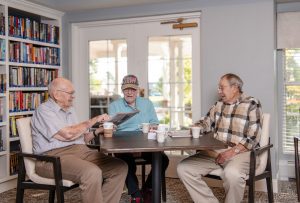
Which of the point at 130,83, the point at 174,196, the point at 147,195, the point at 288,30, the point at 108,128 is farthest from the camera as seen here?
the point at 288,30

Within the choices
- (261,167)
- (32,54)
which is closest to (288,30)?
(261,167)

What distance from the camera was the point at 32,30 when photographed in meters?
4.30

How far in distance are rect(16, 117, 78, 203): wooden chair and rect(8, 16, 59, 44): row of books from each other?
5.24 feet

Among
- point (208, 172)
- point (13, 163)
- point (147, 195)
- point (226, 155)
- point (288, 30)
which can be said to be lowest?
point (147, 195)

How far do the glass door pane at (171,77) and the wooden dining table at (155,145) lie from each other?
1.65 m

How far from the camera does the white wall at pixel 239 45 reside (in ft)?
12.6

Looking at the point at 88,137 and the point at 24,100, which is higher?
the point at 24,100

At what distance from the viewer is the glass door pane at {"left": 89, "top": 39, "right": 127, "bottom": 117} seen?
183 inches

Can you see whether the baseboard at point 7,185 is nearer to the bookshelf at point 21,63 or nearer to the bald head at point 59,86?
the bookshelf at point 21,63

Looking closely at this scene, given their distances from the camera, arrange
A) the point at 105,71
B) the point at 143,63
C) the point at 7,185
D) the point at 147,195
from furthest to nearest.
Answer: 1. the point at 105,71
2. the point at 143,63
3. the point at 7,185
4. the point at 147,195

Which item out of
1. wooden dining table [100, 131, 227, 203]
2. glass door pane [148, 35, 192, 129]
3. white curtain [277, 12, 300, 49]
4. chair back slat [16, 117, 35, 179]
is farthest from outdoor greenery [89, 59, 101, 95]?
white curtain [277, 12, 300, 49]

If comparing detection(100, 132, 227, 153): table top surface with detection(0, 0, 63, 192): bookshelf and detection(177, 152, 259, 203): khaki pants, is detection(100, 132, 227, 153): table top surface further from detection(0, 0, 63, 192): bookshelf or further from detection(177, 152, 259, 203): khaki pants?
detection(0, 0, 63, 192): bookshelf

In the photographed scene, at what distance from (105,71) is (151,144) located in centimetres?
252

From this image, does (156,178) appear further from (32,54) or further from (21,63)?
(32,54)
